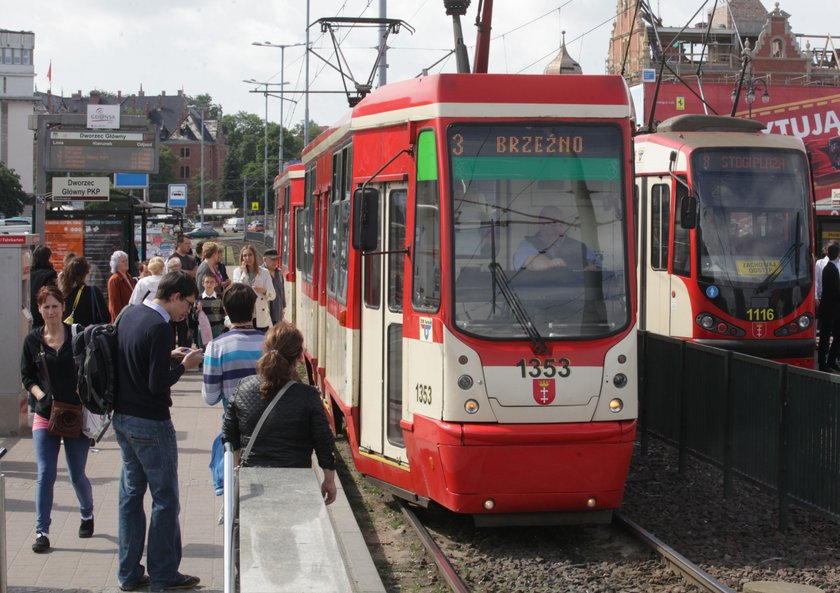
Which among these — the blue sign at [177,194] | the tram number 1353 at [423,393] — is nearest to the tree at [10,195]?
the blue sign at [177,194]

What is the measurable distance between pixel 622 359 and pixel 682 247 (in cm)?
677

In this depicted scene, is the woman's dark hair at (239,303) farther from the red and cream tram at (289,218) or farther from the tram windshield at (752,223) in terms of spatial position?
the red and cream tram at (289,218)

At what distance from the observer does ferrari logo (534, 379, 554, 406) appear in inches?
315

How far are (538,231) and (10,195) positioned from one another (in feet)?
285

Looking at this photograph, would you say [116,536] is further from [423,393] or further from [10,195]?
[10,195]

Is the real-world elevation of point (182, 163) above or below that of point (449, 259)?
above

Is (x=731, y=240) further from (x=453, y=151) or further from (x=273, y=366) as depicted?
(x=273, y=366)

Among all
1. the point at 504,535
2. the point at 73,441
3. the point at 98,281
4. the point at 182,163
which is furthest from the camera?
the point at 182,163

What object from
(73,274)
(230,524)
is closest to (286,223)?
(73,274)

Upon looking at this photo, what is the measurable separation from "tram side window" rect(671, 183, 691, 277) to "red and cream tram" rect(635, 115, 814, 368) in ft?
0.04

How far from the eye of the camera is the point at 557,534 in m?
8.84

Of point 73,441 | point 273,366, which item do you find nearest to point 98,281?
point 73,441

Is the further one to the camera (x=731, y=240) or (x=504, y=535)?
(x=731, y=240)

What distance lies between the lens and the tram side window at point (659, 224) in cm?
1495
